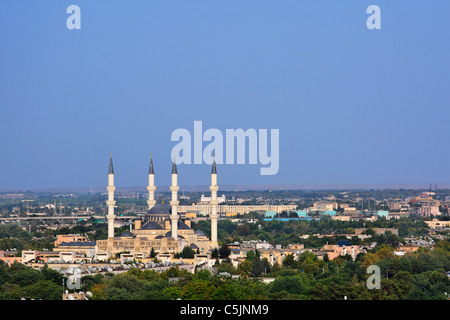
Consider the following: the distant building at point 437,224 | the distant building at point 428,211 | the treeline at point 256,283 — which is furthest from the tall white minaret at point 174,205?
the distant building at point 428,211

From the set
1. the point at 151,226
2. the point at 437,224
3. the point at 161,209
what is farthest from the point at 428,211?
the point at 151,226

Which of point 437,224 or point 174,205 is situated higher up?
point 174,205

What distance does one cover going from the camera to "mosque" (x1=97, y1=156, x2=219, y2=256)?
193ft

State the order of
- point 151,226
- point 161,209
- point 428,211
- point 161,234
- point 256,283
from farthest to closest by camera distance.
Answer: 1. point 428,211
2. point 161,209
3. point 151,226
4. point 161,234
5. point 256,283

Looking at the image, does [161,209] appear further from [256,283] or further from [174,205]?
[256,283]

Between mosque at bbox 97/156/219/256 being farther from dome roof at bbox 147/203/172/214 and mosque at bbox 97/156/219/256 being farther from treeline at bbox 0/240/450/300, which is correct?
treeline at bbox 0/240/450/300

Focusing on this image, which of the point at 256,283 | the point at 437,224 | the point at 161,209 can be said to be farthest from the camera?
the point at 437,224

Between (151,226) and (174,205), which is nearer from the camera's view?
(174,205)

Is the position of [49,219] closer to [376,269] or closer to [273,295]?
[376,269]

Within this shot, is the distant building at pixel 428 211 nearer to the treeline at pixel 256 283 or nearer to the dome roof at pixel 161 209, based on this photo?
the dome roof at pixel 161 209

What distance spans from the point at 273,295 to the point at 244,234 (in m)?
48.6

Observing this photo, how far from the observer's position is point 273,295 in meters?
36.8

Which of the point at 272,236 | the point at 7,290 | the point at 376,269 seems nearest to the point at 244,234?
the point at 272,236

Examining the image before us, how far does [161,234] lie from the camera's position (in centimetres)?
6156
